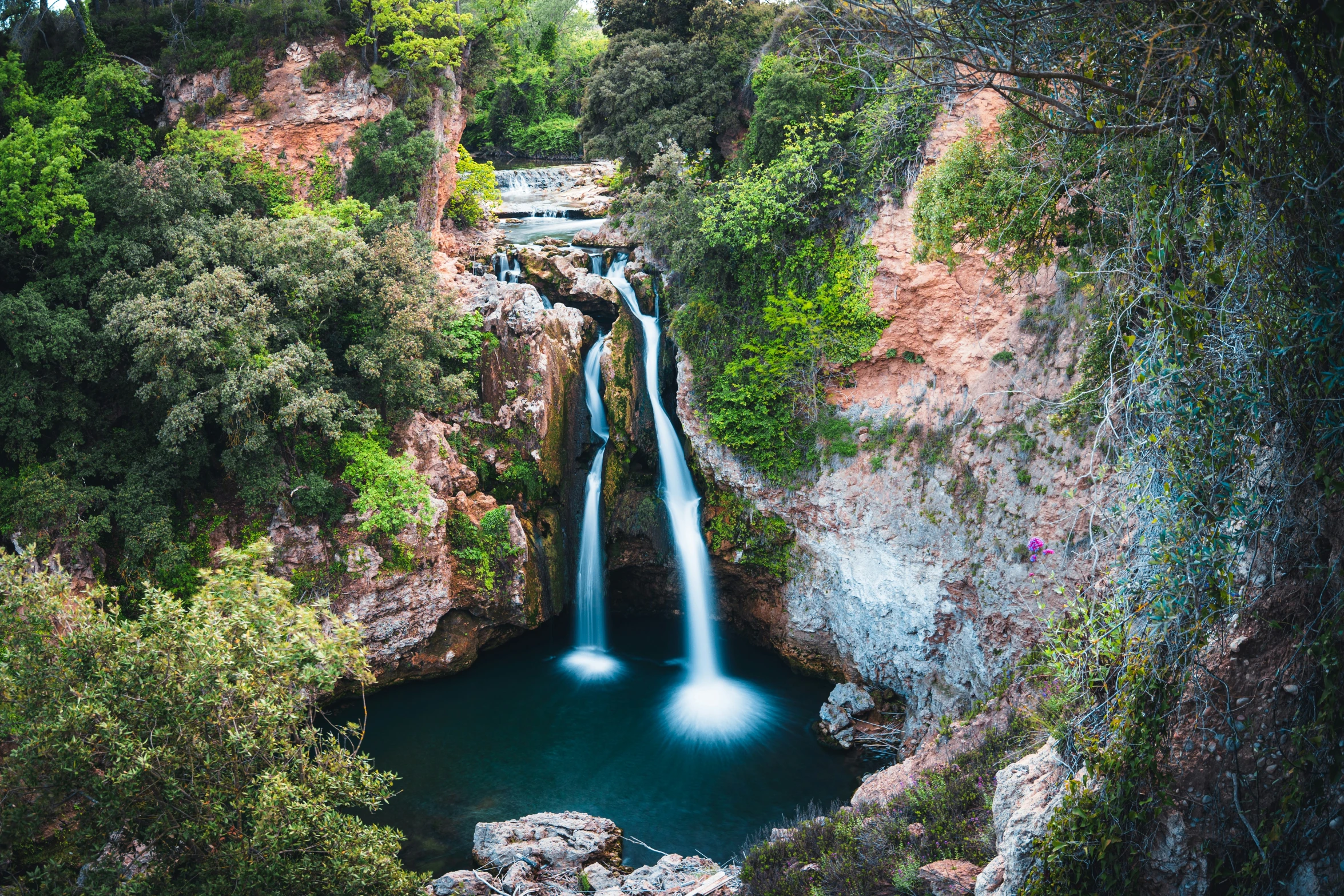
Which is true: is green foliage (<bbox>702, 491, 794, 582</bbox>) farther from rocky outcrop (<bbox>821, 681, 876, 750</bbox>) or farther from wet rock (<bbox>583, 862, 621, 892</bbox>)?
wet rock (<bbox>583, 862, 621, 892</bbox>)

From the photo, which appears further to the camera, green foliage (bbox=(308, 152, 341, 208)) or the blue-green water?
green foliage (bbox=(308, 152, 341, 208))

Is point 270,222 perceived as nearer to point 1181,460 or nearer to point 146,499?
point 146,499

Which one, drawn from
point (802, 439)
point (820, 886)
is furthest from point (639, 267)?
point (820, 886)

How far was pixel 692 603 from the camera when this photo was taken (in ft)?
59.1

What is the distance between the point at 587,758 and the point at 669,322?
33.9 feet

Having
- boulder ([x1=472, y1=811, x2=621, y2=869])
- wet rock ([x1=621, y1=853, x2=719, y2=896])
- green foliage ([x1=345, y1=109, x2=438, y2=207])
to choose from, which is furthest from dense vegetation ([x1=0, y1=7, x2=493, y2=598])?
wet rock ([x1=621, y1=853, x2=719, y2=896])

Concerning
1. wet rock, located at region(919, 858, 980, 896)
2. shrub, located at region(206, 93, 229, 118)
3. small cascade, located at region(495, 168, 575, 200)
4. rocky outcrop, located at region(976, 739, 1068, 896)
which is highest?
small cascade, located at region(495, 168, 575, 200)

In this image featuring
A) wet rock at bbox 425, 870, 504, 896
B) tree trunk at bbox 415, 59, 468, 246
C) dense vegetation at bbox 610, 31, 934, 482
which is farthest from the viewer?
tree trunk at bbox 415, 59, 468, 246

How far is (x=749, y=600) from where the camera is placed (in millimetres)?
17812

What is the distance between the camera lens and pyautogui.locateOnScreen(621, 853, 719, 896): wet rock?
33.6ft

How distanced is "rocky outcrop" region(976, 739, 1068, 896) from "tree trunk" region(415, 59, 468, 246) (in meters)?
17.5

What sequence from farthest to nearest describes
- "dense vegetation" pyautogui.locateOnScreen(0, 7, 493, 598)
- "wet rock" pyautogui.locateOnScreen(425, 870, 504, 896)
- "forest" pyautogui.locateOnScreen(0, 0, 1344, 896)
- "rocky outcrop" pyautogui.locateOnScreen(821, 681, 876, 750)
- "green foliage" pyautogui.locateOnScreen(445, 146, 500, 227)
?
"green foliage" pyautogui.locateOnScreen(445, 146, 500, 227) < "rocky outcrop" pyautogui.locateOnScreen(821, 681, 876, 750) < "dense vegetation" pyautogui.locateOnScreen(0, 7, 493, 598) < "wet rock" pyautogui.locateOnScreen(425, 870, 504, 896) < "forest" pyautogui.locateOnScreen(0, 0, 1344, 896)

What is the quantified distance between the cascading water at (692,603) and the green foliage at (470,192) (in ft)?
15.8

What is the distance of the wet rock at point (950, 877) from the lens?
7270mm
